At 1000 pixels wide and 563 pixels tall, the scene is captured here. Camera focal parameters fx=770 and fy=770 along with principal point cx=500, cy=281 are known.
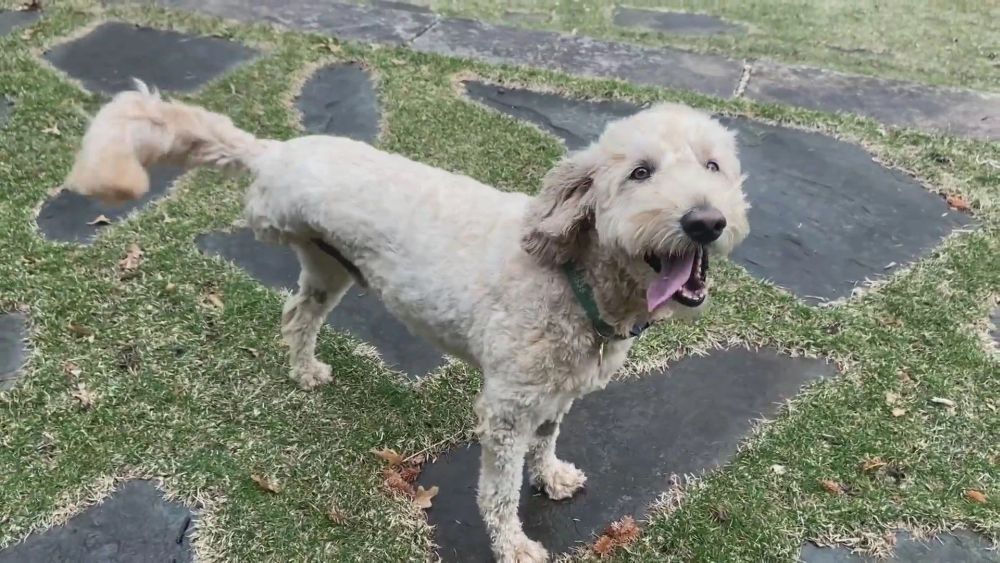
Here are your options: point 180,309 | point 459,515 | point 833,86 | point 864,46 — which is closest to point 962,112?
point 833,86

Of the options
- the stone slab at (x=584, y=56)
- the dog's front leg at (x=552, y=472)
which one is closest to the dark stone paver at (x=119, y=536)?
the dog's front leg at (x=552, y=472)

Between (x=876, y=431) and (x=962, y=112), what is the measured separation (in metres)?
4.32

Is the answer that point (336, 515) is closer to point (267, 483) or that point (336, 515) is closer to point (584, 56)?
point (267, 483)

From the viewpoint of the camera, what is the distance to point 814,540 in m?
3.35

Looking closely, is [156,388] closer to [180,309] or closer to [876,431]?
[180,309]

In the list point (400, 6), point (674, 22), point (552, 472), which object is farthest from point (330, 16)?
point (552, 472)

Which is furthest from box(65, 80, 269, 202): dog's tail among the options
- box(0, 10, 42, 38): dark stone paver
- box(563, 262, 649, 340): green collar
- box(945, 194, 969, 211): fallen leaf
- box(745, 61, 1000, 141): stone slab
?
box(0, 10, 42, 38): dark stone paver

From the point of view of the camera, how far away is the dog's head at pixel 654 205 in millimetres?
2332

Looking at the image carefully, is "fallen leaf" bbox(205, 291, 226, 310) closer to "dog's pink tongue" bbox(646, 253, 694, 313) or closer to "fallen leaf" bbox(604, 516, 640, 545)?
"fallen leaf" bbox(604, 516, 640, 545)

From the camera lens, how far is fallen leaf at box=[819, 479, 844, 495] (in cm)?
355

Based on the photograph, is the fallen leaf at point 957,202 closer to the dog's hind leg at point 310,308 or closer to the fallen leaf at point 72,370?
the dog's hind leg at point 310,308

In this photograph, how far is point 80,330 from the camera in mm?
4148

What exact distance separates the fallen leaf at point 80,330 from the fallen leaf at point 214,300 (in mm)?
614

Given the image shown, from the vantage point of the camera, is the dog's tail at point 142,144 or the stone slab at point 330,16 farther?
the stone slab at point 330,16
